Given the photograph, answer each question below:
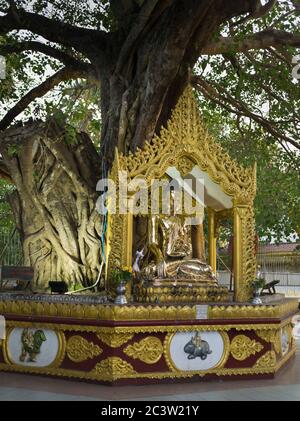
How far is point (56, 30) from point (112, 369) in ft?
18.4

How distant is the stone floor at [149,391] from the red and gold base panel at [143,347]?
0.42 ft

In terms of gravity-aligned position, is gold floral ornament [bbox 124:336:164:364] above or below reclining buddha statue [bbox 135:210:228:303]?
below

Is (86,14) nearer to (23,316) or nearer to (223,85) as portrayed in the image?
(223,85)

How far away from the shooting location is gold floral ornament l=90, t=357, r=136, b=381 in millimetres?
4992

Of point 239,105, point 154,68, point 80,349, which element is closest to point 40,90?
point 154,68

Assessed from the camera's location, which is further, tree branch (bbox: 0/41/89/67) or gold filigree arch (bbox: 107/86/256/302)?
tree branch (bbox: 0/41/89/67)

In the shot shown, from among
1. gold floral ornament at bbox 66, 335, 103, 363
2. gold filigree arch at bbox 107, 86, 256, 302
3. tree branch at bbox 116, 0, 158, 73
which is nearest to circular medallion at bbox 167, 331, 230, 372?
gold floral ornament at bbox 66, 335, 103, 363

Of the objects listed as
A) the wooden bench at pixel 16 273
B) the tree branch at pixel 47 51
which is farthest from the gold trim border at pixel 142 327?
the tree branch at pixel 47 51

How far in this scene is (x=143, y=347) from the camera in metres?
5.15

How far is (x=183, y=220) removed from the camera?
703 cm

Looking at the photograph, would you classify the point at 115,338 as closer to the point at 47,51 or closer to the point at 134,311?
the point at 134,311

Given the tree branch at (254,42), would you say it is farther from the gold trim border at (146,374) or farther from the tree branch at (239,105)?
the gold trim border at (146,374)

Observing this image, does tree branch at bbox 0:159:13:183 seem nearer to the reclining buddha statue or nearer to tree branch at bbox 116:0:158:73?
tree branch at bbox 116:0:158:73

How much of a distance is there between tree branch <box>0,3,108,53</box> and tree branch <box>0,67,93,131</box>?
2.37 feet
